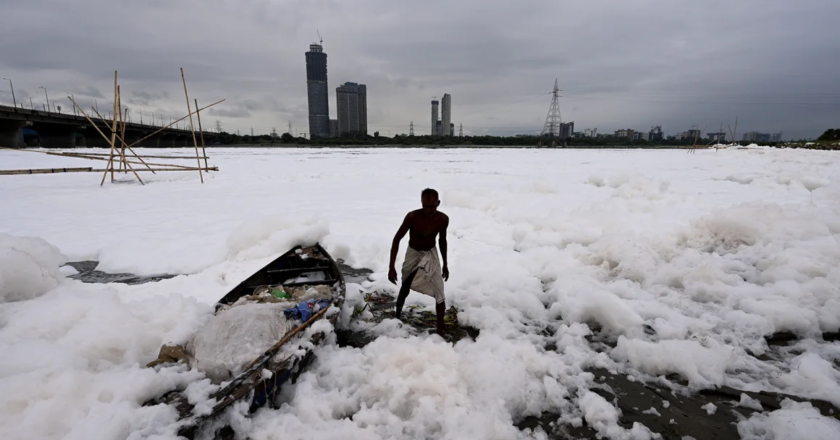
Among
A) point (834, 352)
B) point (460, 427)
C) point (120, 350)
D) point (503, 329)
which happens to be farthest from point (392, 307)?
point (834, 352)

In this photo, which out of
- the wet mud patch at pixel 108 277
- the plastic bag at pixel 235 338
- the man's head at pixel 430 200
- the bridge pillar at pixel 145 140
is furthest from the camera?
the bridge pillar at pixel 145 140

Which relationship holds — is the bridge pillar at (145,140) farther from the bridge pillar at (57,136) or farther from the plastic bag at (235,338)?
the plastic bag at (235,338)

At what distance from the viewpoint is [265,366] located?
3238 mm

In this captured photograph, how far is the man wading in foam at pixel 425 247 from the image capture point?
13.5 feet

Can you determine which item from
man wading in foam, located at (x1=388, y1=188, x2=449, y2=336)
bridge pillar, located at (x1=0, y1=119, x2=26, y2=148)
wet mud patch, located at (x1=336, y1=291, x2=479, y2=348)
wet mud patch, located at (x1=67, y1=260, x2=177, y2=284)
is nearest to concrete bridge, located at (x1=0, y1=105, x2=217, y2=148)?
bridge pillar, located at (x1=0, y1=119, x2=26, y2=148)

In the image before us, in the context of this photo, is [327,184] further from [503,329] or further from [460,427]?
[460,427]

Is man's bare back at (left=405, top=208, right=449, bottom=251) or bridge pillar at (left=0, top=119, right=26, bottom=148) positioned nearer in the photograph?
man's bare back at (left=405, top=208, right=449, bottom=251)

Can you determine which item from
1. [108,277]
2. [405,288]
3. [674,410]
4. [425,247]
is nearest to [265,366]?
[405,288]

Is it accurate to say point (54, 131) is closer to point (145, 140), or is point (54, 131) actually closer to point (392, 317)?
point (145, 140)

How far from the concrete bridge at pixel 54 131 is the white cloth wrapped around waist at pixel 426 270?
1152 inches

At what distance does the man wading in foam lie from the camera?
4125 millimetres

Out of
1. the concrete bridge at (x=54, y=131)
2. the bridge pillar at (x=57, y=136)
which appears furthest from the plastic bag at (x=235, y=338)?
the bridge pillar at (x=57, y=136)

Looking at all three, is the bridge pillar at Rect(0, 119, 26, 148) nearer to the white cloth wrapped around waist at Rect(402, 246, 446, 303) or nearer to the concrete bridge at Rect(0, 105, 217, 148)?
the concrete bridge at Rect(0, 105, 217, 148)

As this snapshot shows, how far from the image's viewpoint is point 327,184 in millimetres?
17594
